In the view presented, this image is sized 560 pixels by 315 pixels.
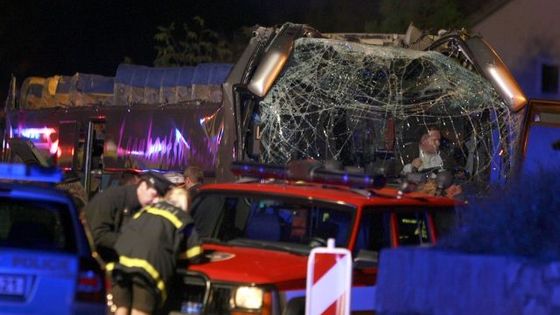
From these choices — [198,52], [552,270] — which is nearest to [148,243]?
[552,270]

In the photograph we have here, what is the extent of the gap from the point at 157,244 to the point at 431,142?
5.42 meters

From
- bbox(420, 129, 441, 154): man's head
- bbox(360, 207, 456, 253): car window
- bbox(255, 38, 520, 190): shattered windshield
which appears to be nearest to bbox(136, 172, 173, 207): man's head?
bbox(360, 207, 456, 253): car window

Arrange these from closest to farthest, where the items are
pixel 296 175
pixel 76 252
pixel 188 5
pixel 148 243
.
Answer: pixel 76 252
pixel 148 243
pixel 296 175
pixel 188 5

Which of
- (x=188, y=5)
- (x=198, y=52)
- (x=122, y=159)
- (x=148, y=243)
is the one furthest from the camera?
(x=188, y=5)

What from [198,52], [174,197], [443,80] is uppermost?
[198,52]

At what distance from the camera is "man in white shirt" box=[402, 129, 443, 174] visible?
1250 cm

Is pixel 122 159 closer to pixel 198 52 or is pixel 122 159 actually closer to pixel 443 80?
pixel 443 80

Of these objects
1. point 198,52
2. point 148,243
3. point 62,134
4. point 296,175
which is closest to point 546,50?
point 198,52

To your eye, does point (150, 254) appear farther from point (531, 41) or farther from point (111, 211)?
point (531, 41)

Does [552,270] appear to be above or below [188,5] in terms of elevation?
below

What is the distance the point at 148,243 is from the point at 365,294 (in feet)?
5.66

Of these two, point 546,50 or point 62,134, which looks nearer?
point 62,134

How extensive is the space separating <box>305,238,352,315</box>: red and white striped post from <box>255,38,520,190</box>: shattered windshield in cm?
463

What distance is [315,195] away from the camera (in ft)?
28.7
